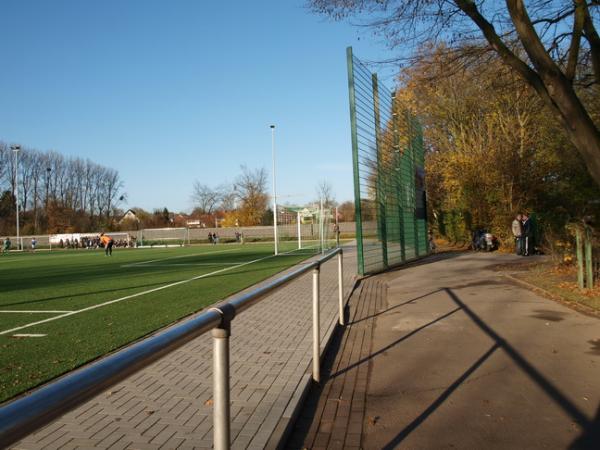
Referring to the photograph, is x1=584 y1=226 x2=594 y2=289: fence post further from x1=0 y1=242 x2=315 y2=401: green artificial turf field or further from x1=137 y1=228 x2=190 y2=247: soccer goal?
x1=137 y1=228 x2=190 y2=247: soccer goal

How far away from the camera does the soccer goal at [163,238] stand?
62531 mm

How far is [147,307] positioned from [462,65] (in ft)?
29.1

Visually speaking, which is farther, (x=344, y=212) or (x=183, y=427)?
(x=344, y=212)

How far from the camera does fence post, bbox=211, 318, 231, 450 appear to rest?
2.42 m

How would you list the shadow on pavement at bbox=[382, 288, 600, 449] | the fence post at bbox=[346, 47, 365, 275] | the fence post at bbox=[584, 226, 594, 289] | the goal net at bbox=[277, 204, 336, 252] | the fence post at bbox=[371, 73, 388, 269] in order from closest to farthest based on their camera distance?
the shadow on pavement at bbox=[382, 288, 600, 449]
the fence post at bbox=[584, 226, 594, 289]
the fence post at bbox=[346, 47, 365, 275]
the fence post at bbox=[371, 73, 388, 269]
the goal net at bbox=[277, 204, 336, 252]

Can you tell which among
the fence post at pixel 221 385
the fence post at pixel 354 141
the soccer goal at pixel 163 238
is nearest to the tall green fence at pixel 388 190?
the fence post at pixel 354 141

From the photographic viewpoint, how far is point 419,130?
22562 mm

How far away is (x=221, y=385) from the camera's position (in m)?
2.50

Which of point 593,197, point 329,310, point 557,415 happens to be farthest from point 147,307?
point 593,197

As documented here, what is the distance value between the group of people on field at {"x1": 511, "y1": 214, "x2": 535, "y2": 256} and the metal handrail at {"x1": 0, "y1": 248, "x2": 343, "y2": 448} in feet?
63.1

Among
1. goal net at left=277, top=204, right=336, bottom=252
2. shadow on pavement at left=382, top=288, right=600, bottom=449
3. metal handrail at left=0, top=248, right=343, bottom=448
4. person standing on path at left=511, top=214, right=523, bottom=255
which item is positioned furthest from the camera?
goal net at left=277, top=204, right=336, bottom=252

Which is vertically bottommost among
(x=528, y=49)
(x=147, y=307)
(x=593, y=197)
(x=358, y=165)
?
(x=147, y=307)

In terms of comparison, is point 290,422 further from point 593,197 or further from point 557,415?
point 593,197

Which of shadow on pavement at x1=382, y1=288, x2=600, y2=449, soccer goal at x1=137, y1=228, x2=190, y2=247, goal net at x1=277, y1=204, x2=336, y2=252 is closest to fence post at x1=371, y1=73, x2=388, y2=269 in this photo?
shadow on pavement at x1=382, y1=288, x2=600, y2=449
